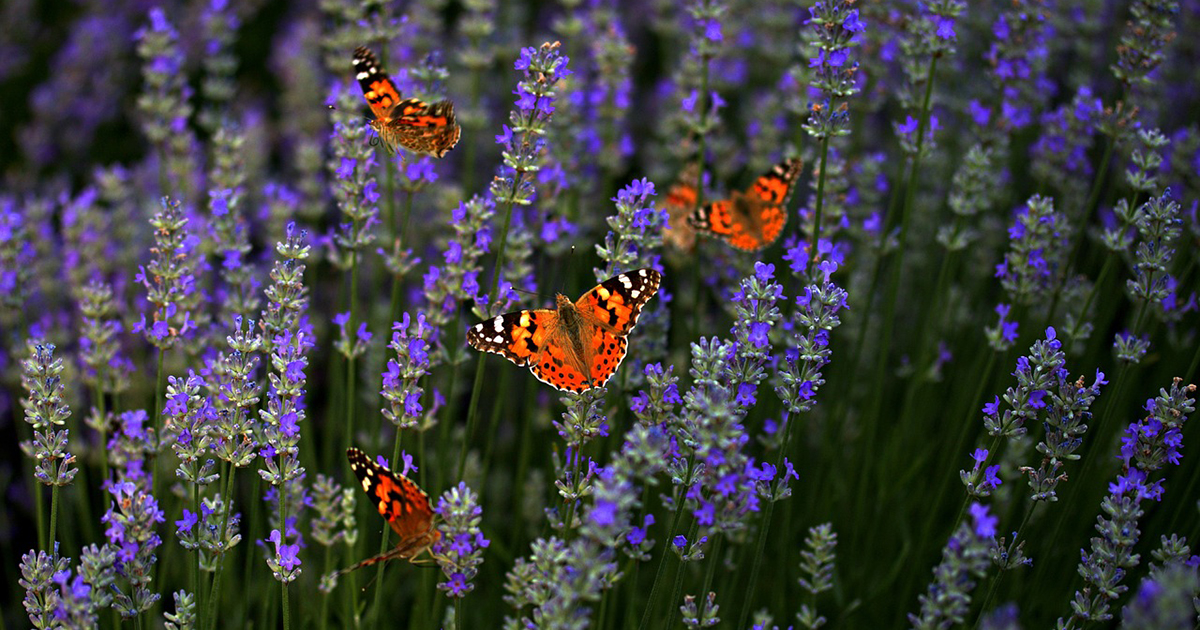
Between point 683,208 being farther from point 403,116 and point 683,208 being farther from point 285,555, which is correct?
point 285,555

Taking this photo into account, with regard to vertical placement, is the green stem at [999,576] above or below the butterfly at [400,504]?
above

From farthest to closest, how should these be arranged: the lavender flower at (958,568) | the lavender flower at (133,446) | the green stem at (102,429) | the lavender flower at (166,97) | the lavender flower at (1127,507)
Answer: the lavender flower at (166,97) < the green stem at (102,429) < the lavender flower at (133,446) < the lavender flower at (1127,507) < the lavender flower at (958,568)

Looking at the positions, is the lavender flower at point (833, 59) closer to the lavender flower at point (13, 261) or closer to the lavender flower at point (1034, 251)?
the lavender flower at point (1034, 251)

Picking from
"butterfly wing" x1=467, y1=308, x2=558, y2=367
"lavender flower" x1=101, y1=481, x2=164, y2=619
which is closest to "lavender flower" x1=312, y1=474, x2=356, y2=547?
"lavender flower" x1=101, y1=481, x2=164, y2=619

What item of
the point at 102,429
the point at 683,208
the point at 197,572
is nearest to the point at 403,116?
the point at 683,208

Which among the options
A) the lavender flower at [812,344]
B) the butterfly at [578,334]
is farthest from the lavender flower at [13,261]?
the lavender flower at [812,344]

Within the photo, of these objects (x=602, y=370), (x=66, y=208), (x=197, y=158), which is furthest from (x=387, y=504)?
(x=197, y=158)
